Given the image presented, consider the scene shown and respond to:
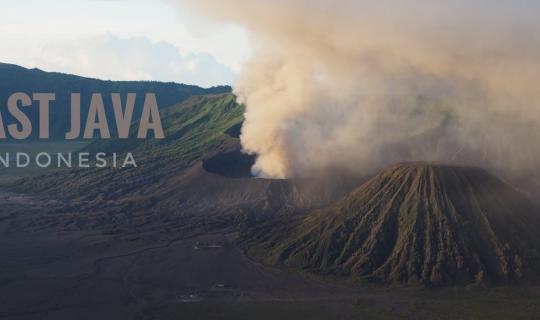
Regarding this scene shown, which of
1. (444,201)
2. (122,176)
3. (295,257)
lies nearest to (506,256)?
(444,201)

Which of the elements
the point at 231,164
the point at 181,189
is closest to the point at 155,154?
the point at 231,164

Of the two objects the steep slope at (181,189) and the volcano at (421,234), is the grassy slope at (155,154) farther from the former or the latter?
the volcano at (421,234)

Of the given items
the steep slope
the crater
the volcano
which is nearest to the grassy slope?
the steep slope

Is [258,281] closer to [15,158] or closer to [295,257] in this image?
[295,257]

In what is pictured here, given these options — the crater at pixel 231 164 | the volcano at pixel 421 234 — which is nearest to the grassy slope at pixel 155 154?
the crater at pixel 231 164

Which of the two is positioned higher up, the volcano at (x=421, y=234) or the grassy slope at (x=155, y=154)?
the grassy slope at (x=155, y=154)

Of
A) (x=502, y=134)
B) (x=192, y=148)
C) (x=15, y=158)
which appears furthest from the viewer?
(x=15, y=158)
